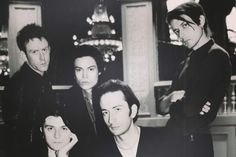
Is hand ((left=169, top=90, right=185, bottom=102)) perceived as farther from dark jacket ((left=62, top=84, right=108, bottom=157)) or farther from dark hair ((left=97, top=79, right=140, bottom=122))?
dark jacket ((left=62, top=84, right=108, bottom=157))

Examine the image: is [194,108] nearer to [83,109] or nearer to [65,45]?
[83,109]

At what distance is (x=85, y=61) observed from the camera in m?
3.64

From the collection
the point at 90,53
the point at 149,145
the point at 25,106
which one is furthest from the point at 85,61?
the point at 149,145

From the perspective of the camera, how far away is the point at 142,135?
3541 mm

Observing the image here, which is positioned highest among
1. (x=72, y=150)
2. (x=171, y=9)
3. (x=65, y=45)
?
(x=171, y=9)

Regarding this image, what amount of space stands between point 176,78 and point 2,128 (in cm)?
140

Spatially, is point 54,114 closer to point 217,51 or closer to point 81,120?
point 81,120

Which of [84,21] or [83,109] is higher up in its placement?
[84,21]

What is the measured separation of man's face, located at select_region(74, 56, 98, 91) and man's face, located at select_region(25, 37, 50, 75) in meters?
0.24

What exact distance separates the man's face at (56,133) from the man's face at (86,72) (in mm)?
333

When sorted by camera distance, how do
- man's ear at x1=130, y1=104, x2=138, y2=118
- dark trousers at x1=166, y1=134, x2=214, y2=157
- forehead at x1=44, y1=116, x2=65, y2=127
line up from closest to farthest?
dark trousers at x1=166, y1=134, x2=214, y2=157
man's ear at x1=130, y1=104, x2=138, y2=118
forehead at x1=44, y1=116, x2=65, y2=127

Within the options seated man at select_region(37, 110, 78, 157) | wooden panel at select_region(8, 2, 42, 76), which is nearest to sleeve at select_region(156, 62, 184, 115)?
seated man at select_region(37, 110, 78, 157)

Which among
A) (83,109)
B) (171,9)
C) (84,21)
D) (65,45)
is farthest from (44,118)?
(171,9)

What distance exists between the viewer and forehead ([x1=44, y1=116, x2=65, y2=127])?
3.64 metres
